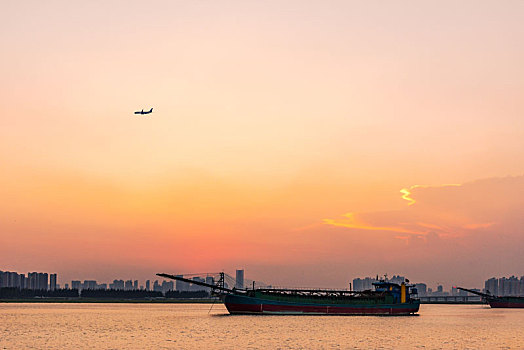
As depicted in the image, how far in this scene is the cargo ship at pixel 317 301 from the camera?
138 metres

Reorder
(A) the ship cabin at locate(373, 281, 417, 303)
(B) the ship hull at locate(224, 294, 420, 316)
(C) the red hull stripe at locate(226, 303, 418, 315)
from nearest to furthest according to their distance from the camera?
(B) the ship hull at locate(224, 294, 420, 316)
(C) the red hull stripe at locate(226, 303, 418, 315)
(A) the ship cabin at locate(373, 281, 417, 303)

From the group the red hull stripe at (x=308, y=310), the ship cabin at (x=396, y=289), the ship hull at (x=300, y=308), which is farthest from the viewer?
the ship cabin at (x=396, y=289)

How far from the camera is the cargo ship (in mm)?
138125

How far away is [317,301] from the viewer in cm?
14562

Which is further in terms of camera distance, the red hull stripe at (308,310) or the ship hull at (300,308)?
the red hull stripe at (308,310)

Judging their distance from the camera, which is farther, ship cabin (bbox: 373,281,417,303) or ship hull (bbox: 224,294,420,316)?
ship cabin (bbox: 373,281,417,303)

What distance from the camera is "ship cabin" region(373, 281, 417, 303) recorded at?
15200 centimetres

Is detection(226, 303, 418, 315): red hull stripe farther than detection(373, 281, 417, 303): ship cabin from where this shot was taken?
No

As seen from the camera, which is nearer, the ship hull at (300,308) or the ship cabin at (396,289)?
the ship hull at (300,308)

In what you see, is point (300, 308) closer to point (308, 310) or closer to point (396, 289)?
point (308, 310)

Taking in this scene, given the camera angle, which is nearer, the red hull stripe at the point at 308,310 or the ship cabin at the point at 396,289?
the red hull stripe at the point at 308,310

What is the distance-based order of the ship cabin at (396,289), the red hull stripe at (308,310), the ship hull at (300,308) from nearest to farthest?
the ship hull at (300,308) → the red hull stripe at (308,310) → the ship cabin at (396,289)

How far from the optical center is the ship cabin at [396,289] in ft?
499

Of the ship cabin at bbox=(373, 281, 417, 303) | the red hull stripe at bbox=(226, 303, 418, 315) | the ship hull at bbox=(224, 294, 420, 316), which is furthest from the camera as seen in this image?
the ship cabin at bbox=(373, 281, 417, 303)
